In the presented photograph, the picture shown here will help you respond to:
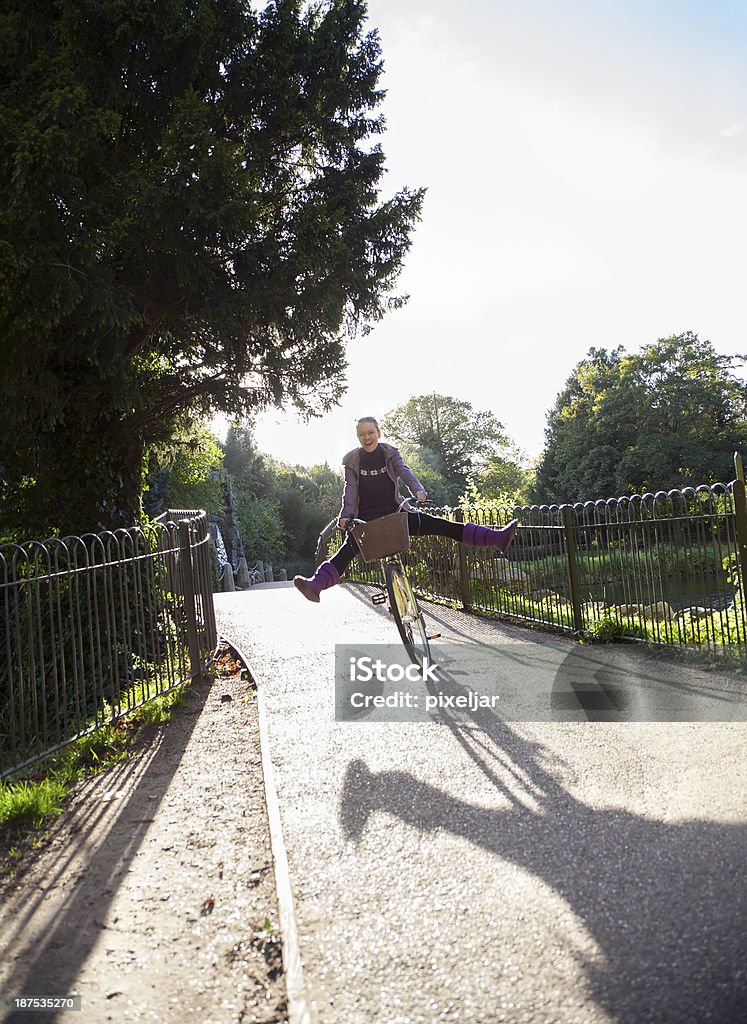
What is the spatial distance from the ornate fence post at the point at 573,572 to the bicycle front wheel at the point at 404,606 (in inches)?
101

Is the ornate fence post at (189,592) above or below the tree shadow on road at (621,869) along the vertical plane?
above

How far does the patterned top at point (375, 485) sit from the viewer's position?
7.04 m

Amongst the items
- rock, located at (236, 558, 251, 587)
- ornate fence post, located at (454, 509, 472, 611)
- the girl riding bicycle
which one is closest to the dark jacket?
the girl riding bicycle

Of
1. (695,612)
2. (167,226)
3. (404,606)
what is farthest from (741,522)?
(167,226)

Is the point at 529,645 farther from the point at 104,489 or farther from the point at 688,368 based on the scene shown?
the point at 688,368

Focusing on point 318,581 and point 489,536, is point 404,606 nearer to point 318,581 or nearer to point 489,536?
point 318,581

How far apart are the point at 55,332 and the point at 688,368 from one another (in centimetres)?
4378

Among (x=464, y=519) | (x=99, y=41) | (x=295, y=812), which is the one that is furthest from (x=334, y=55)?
(x=295, y=812)

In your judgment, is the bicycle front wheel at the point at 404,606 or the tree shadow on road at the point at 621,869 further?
the bicycle front wheel at the point at 404,606

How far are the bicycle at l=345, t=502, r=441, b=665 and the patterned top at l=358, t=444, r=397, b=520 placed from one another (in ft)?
1.21

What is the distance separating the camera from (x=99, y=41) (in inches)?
356

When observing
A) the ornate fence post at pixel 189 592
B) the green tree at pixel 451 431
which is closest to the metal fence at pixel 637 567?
the ornate fence post at pixel 189 592

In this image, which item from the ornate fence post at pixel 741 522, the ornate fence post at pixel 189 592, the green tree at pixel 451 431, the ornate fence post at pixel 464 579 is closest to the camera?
the ornate fence post at pixel 741 522

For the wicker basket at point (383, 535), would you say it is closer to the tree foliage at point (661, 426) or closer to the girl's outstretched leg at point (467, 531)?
the girl's outstretched leg at point (467, 531)
